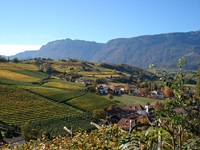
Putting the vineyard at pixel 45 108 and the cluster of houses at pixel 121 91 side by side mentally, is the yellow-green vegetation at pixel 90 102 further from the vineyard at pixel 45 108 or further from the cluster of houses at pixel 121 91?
the cluster of houses at pixel 121 91

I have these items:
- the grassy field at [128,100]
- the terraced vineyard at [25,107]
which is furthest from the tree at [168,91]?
the grassy field at [128,100]

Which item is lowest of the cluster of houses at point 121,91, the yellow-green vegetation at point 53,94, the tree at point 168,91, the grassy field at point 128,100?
the grassy field at point 128,100

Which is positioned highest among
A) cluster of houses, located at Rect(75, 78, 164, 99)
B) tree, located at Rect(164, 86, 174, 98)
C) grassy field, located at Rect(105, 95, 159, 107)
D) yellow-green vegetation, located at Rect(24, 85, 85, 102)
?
tree, located at Rect(164, 86, 174, 98)

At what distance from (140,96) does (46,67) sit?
38302 mm

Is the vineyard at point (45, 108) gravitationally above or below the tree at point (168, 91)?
below

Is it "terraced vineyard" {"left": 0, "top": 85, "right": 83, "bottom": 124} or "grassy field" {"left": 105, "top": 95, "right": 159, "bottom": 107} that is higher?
"terraced vineyard" {"left": 0, "top": 85, "right": 83, "bottom": 124}

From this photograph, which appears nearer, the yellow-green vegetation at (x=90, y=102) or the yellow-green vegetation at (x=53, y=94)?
the yellow-green vegetation at (x=90, y=102)

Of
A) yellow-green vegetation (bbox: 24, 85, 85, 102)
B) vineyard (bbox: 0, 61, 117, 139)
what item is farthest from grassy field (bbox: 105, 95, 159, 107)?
yellow-green vegetation (bbox: 24, 85, 85, 102)

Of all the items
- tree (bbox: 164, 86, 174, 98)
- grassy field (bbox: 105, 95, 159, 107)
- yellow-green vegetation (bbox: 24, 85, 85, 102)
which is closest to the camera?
tree (bbox: 164, 86, 174, 98)

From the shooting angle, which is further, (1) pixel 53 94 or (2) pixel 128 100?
(2) pixel 128 100

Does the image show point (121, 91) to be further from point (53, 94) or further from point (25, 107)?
point (25, 107)

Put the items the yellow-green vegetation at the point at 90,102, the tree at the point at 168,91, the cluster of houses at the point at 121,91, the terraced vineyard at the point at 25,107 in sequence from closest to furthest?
the tree at the point at 168,91 → the terraced vineyard at the point at 25,107 → the yellow-green vegetation at the point at 90,102 → the cluster of houses at the point at 121,91

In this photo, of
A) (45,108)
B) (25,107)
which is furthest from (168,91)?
(45,108)

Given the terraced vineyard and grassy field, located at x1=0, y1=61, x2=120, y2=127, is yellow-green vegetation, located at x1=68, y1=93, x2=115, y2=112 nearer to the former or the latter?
grassy field, located at x1=0, y1=61, x2=120, y2=127
